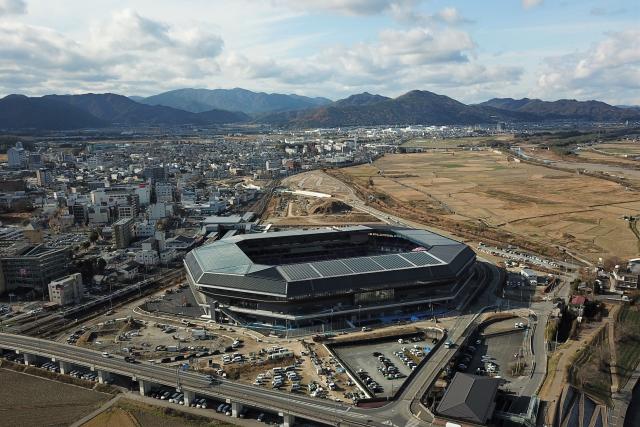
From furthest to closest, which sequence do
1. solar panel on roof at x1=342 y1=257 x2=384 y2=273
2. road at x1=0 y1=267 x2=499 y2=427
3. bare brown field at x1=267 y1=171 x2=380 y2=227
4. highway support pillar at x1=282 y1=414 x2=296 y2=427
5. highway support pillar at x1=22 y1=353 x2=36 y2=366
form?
bare brown field at x1=267 y1=171 x2=380 y2=227 → solar panel on roof at x1=342 y1=257 x2=384 y2=273 → highway support pillar at x1=22 y1=353 x2=36 y2=366 → highway support pillar at x1=282 y1=414 x2=296 y2=427 → road at x1=0 y1=267 x2=499 y2=427

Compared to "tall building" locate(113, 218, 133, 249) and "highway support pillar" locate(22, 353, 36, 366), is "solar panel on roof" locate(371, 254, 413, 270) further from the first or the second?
"tall building" locate(113, 218, 133, 249)

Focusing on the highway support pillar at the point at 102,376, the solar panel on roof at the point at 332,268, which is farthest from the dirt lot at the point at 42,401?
the solar panel on roof at the point at 332,268

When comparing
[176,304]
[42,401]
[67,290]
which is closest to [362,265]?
[176,304]

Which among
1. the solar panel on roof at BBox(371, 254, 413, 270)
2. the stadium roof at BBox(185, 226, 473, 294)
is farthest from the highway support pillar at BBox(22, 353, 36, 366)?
the solar panel on roof at BBox(371, 254, 413, 270)

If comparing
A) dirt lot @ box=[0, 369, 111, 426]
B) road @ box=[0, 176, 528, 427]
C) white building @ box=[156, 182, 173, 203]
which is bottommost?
dirt lot @ box=[0, 369, 111, 426]

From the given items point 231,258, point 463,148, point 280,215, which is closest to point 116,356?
point 231,258

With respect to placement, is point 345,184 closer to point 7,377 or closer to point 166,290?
point 166,290

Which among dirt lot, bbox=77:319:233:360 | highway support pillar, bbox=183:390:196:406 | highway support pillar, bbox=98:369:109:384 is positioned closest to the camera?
highway support pillar, bbox=183:390:196:406
